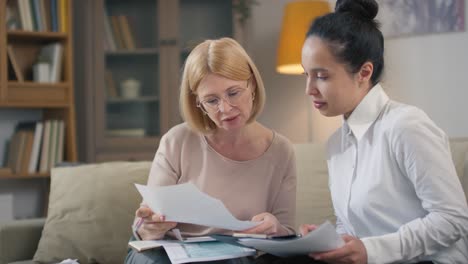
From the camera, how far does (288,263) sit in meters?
1.21

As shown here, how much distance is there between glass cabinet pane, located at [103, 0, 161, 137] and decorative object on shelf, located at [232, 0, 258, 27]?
0.43 meters

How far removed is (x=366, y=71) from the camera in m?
1.31

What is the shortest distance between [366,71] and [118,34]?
7.10 feet

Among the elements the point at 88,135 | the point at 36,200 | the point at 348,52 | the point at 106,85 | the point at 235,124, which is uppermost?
the point at 348,52

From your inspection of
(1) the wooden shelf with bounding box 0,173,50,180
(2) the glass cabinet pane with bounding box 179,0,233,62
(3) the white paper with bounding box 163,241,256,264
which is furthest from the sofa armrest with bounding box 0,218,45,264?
(2) the glass cabinet pane with bounding box 179,0,233,62

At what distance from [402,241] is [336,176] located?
10.3 inches

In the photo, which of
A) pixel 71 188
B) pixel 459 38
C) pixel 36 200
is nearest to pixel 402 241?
pixel 71 188

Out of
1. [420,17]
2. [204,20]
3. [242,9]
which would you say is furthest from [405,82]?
[204,20]

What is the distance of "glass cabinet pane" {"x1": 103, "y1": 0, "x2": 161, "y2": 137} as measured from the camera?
10.6 ft

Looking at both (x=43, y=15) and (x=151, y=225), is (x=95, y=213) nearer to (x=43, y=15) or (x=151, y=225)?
(x=151, y=225)

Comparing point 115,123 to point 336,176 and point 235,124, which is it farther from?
point 336,176

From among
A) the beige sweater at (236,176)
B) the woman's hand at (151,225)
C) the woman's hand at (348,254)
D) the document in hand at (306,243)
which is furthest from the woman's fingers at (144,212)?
the woman's hand at (348,254)

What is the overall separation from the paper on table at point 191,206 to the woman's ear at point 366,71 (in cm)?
39

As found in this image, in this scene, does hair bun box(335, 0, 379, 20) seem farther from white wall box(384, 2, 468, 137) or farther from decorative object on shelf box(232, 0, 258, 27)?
decorative object on shelf box(232, 0, 258, 27)
